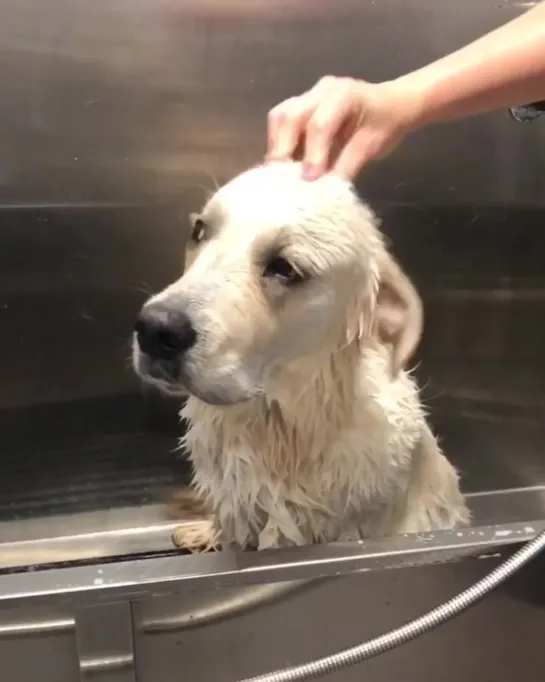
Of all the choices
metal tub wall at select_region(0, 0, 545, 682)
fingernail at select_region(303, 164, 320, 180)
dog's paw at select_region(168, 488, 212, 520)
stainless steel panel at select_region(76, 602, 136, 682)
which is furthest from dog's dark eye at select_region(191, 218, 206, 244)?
dog's paw at select_region(168, 488, 212, 520)

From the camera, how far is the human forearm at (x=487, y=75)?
762 mm

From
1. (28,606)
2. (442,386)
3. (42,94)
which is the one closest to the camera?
(28,606)

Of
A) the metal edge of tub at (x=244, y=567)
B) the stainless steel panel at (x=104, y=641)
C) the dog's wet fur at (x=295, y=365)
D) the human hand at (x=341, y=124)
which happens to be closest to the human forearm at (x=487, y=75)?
the human hand at (x=341, y=124)

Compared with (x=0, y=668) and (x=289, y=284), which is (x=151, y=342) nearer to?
(x=289, y=284)

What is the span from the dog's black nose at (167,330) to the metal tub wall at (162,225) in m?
0.60

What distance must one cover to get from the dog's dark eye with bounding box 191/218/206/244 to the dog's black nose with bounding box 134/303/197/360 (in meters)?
0.13

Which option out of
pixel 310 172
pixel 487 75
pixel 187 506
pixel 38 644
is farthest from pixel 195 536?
pixel 487 75

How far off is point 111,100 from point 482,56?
62 cm

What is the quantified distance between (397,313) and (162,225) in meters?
0.56

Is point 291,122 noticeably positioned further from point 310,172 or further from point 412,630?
point 412,630

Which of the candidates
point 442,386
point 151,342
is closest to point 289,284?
point 151,342

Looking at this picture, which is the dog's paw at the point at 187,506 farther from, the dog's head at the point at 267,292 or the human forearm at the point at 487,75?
→ the human forearm at the point at 487,75

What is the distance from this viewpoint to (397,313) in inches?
31.4

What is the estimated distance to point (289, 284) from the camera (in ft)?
2.32
